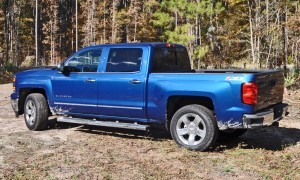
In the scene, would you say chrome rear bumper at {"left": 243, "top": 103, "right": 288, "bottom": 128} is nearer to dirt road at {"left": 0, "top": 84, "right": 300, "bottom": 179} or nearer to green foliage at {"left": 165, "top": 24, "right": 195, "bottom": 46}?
dirt road at {"left": 0, "top": 84, "right": 300, "bottom": 179}

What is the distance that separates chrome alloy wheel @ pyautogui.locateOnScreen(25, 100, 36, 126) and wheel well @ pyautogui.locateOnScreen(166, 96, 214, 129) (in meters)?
3.20

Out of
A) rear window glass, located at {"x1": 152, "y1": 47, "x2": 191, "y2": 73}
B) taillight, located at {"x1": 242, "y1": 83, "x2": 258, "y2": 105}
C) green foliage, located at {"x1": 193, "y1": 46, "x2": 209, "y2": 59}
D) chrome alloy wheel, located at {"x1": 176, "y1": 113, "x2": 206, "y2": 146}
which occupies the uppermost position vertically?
green foliage, located at {"x1": 193, "y1": 46, "x2": 209, "y2": 59}

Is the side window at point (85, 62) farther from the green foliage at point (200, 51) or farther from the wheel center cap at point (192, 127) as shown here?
the green foliage at point (200, 51)

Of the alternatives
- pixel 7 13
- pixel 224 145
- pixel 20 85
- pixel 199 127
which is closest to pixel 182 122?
pixel 199 127

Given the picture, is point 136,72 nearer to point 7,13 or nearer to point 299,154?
point 299,154

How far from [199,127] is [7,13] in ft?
164

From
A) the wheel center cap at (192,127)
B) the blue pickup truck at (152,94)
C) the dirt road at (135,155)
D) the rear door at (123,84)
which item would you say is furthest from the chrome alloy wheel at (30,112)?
the wheel center cap at (192,127)

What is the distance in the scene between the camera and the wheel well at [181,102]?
21.9ft

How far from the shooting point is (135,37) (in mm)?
45500

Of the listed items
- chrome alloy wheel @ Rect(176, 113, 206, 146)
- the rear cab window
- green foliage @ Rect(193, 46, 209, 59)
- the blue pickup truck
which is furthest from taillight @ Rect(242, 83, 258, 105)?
green foliage @ Rect(193, 46, 209, 59)

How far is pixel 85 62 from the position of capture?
26.0 feet

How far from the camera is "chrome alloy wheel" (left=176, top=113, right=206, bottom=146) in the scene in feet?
21.4

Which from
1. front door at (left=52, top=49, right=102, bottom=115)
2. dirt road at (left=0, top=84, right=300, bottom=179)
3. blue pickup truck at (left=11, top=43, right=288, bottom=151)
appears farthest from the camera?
front door at (left=52, top=49, right=102, bottom=115)

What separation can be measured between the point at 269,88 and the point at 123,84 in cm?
261
